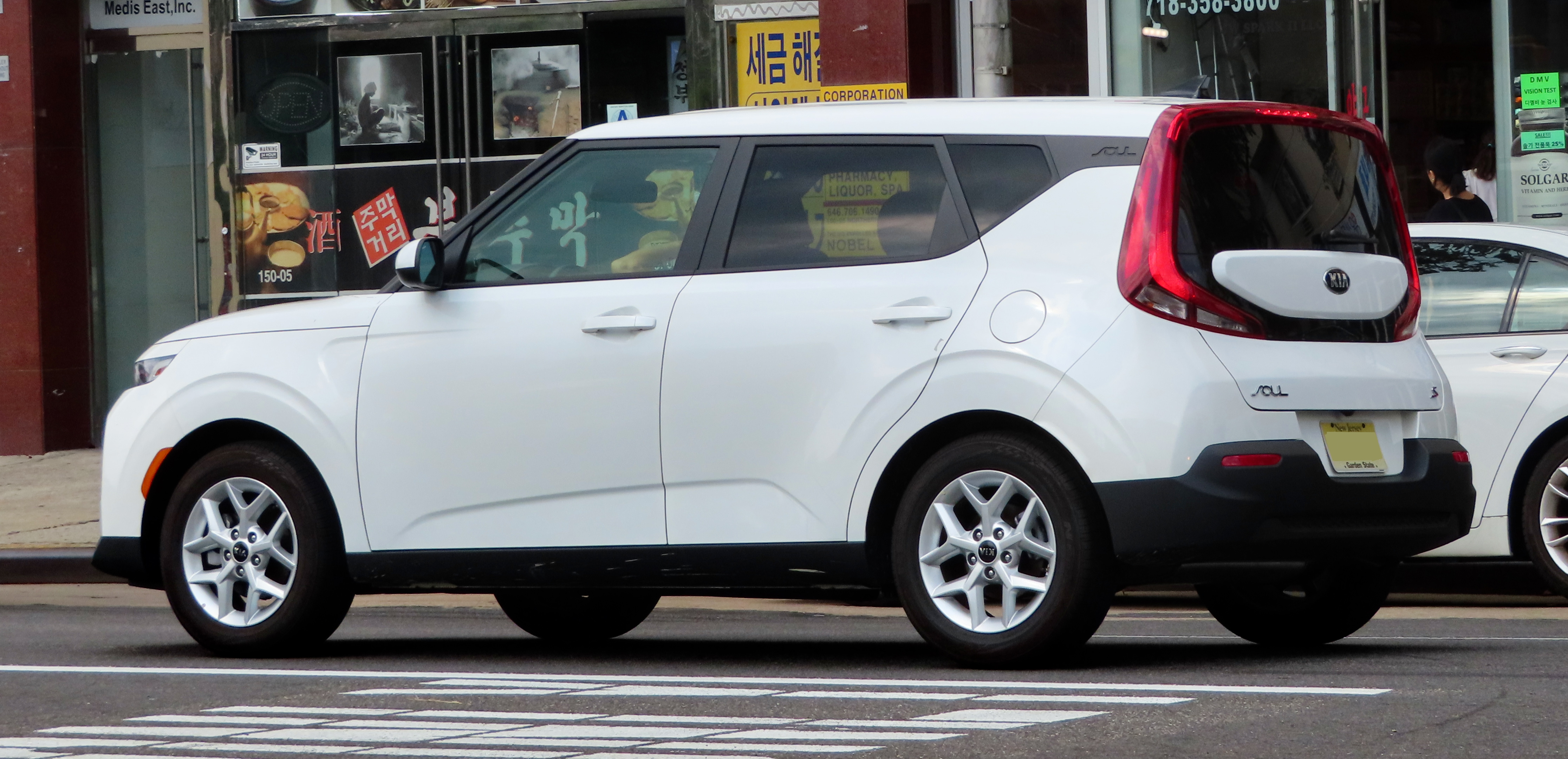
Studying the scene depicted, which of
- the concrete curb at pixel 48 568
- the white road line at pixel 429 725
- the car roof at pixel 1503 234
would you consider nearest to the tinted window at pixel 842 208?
the white road line at pixel 429 725

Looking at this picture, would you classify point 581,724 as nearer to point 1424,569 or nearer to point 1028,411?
point 1028,411

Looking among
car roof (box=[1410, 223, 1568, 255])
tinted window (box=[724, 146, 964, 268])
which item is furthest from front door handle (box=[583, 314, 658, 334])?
car roof (box=[1410, 223, 1568, 255])

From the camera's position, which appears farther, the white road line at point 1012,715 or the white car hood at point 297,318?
the white car hood at point 297,318

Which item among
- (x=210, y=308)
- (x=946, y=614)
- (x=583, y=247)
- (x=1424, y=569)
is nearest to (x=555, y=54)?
(x=210, y=308)

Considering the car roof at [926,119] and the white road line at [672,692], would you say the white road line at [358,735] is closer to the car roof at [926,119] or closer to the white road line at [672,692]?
the white road line at [672,692]

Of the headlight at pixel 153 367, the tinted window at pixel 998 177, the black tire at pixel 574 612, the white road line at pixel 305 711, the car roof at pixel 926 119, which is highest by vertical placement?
the car roof at pixel 926 119

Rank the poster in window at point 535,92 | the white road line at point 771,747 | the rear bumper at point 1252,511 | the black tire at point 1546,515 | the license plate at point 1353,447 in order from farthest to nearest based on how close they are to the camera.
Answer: the poster in window at point 535,92 → the black tire at point 1546,515 → the license plate at point 1353,447 → the rear bumper at point 1252,511 → the white road line at point 771,747

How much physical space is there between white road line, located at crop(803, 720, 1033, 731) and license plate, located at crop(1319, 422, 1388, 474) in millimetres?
1450

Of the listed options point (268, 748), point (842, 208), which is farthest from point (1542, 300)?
point (268, 748)

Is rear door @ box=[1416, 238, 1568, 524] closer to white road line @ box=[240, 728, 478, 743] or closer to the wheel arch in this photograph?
the wheel arch

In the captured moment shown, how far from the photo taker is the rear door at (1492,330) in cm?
891

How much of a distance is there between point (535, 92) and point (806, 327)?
9.72 metres

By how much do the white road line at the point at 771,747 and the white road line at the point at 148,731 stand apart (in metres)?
1.13

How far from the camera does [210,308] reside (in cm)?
1673
